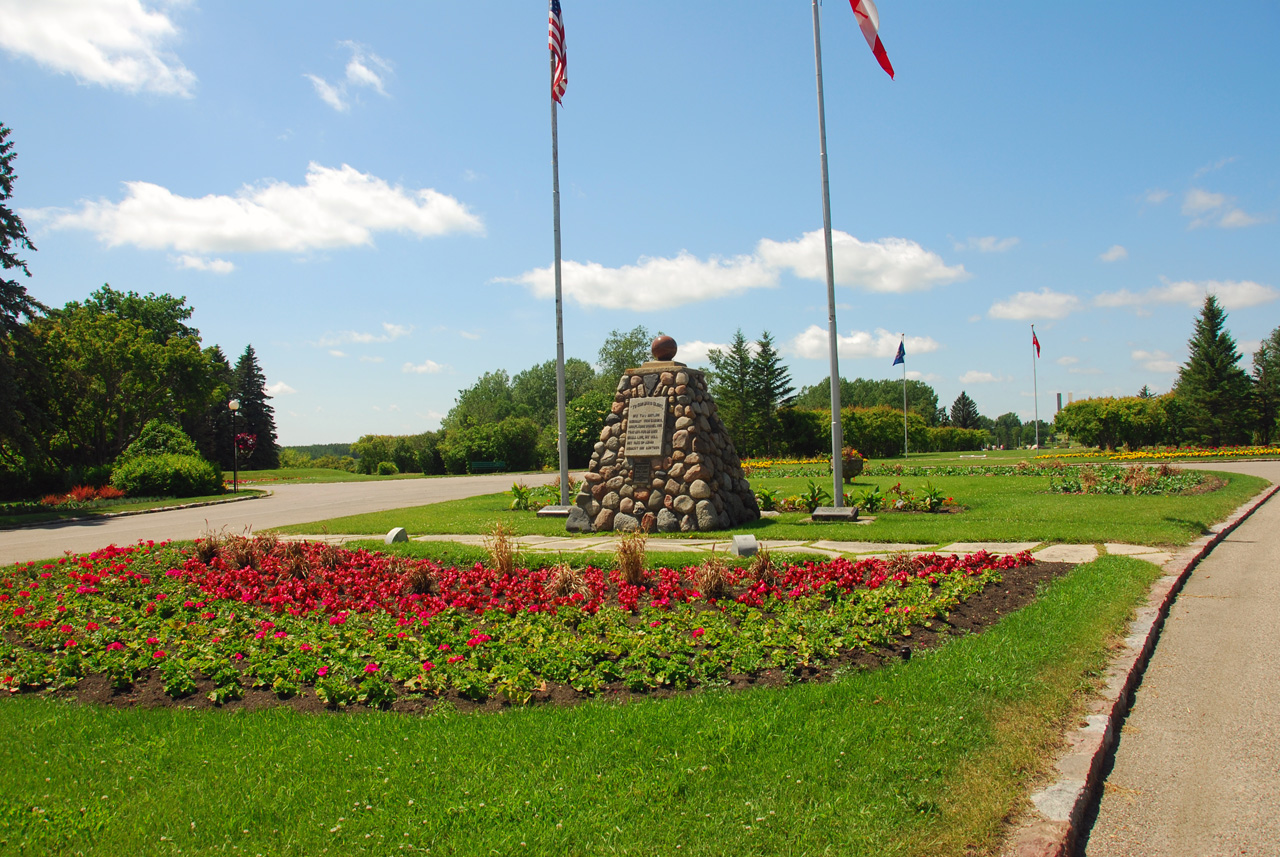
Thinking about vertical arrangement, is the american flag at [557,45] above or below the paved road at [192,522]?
above

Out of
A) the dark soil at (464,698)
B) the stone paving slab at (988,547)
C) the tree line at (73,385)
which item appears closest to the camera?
the dark soil at (464,698)

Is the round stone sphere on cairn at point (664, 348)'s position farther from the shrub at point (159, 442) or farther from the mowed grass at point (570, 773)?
the shrub at point (159, 442)

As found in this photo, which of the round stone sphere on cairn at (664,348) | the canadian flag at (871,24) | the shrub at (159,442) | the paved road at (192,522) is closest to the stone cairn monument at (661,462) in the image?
the round stone sphere on cairn at (664,348)

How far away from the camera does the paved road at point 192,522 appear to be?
38.9 ft

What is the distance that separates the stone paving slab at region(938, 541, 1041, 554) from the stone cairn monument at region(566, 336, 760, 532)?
3.21 m

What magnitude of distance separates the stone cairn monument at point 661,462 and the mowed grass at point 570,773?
21.2 ft

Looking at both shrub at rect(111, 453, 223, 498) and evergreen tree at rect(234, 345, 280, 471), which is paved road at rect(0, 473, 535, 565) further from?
evergreen tree at rect(234, 345, 280, 471)

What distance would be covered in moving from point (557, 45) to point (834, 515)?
9.38 m

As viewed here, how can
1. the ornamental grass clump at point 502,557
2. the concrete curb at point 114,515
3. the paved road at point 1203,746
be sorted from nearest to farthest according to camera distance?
the paved road at point 1203,746 → the ornamental grass clump at point 502,557 → the concrete curb at point 114,515

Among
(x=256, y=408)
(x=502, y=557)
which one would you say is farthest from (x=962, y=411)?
(x=502, y=557)

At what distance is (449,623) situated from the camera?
5.29 metres

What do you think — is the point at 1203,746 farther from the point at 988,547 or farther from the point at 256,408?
the point at 256,408

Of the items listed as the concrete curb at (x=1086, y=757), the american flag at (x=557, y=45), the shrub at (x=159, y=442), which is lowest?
the concrete curb at (x=1086, y=757)

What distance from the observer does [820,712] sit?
3.46 m
